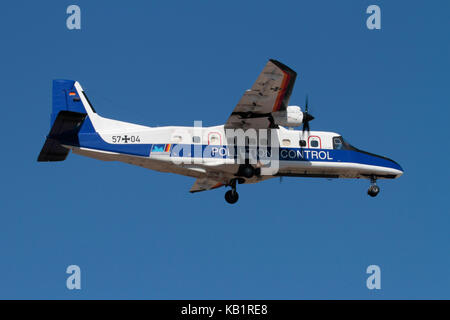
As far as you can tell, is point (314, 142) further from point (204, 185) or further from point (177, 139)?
point (177, 139)

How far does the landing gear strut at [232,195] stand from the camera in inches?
1157

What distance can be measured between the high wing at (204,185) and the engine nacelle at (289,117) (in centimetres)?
431

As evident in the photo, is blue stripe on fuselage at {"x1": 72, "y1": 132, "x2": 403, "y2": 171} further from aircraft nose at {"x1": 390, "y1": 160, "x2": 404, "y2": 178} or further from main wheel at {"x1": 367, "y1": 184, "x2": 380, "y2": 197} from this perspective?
main wheel at {"x1": 367, "y1": 184, "x2": 380, "y2": 197}

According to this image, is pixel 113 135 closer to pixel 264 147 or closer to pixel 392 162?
pixel 264 147

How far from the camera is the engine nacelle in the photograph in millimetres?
28375

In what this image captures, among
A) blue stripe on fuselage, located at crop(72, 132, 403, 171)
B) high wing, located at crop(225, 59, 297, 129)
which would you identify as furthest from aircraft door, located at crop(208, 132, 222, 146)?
high wing, located at crop(225, 59, 297, 129)

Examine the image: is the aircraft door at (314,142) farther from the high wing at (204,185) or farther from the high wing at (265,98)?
the high wing at (204,185)

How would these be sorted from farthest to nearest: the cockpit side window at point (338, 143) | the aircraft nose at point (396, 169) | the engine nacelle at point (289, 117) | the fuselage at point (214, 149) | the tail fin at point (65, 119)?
the aircraft nose at point (396, 169), the cockpit side window at point (338, 143), the engine nacelle at point (289, 117), the fuselage at point (214, 149), the tail fin at point (65, 119)

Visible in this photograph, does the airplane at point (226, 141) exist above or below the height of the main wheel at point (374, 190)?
above

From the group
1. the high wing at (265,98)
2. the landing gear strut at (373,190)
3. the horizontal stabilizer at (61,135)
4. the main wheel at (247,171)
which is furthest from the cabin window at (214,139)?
the landing gear strut at (373,190)

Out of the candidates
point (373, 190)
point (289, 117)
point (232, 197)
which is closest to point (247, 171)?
point (232, 197)

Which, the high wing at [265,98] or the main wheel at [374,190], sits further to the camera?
the main wheel at [374,190]
